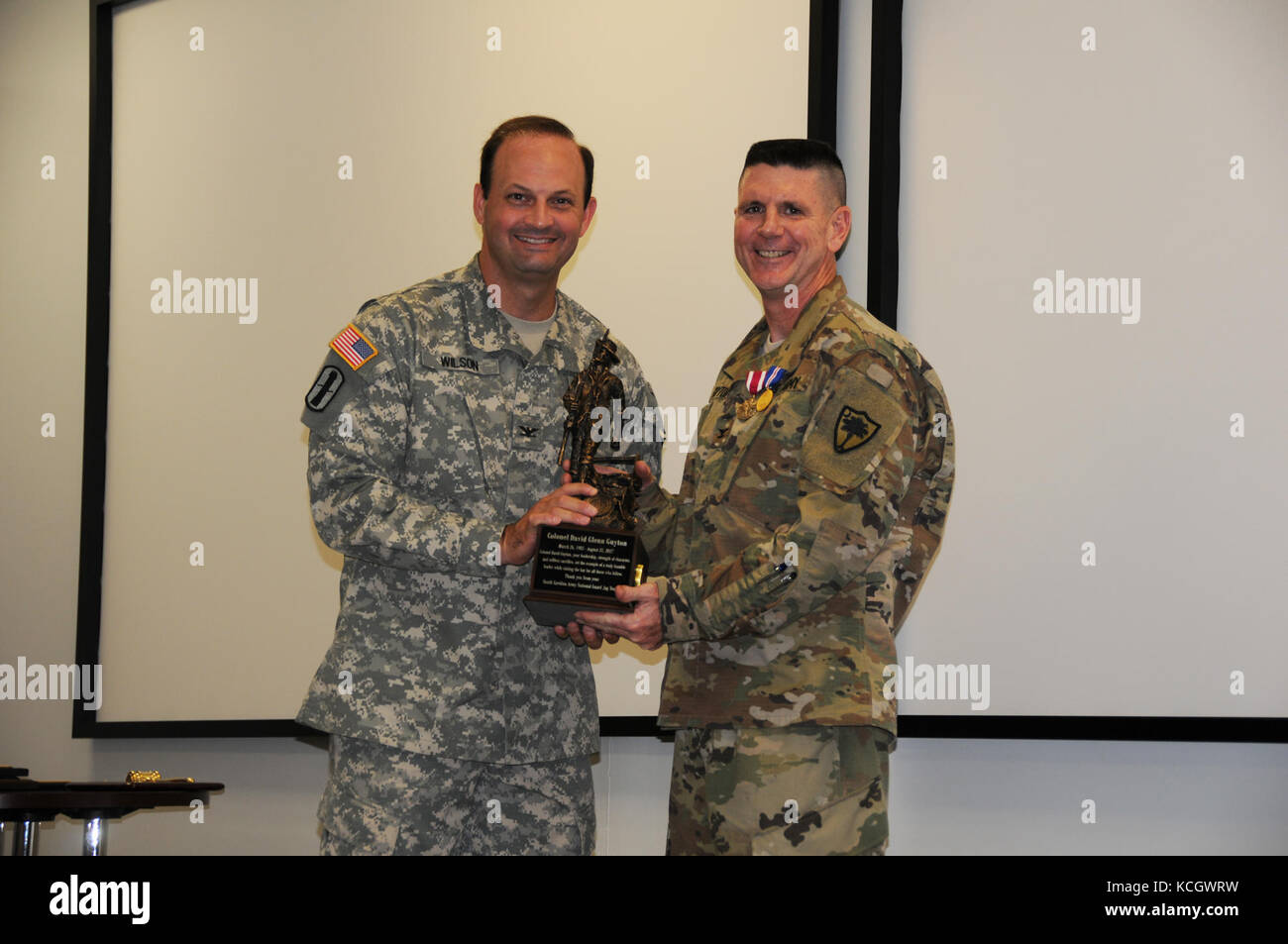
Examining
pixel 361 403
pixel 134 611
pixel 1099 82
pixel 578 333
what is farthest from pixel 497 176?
pixel 134 611

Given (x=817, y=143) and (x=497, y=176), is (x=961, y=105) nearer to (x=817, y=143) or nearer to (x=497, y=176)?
(x=817, y=143)

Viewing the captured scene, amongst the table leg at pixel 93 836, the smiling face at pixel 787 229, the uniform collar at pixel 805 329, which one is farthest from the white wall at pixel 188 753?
the uniform collar at pixel 805 329

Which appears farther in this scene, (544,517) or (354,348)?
(354,348)

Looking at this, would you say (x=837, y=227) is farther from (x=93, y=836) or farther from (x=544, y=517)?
(x=93, y=836)

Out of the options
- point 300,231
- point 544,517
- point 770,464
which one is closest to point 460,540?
point 544,517

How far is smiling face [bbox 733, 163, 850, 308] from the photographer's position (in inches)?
96.7

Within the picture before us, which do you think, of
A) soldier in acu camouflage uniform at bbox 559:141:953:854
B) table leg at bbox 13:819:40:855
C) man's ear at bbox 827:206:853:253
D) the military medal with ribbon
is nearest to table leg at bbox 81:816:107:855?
table leg at bbox 13:819:40:855

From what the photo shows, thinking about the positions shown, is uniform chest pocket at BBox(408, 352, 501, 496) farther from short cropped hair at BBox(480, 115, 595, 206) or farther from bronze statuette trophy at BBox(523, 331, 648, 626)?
short cropped hair at BBox(480, 115, 595, 206)

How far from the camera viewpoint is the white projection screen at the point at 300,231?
3.49 m

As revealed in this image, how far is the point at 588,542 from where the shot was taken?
234 centimetres

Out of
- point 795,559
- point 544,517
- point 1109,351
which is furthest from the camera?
point 1109,351

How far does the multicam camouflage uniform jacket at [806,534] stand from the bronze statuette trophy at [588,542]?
0.10m

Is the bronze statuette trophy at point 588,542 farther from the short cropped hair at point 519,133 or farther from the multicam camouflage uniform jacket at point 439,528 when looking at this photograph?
the short cropped hair at point 519,133

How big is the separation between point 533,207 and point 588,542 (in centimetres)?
68
